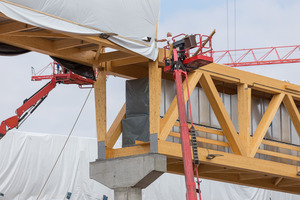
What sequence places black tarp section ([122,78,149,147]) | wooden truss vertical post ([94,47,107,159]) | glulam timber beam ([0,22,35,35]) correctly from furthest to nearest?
black tarp section ([122,78,149,147]) < wooden truss vertical post ([94,47,107,159]) < glulam timber beam ([0,22,35,35])

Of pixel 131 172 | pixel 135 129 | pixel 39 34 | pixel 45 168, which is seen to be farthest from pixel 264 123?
pixel 45 168

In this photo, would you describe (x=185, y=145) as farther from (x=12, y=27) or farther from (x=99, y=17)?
(x=12, y=27)

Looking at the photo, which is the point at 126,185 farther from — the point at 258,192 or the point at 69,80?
the point at 258,192

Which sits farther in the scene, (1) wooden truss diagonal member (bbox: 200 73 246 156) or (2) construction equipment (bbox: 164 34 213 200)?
(1) wooden truss diagonal member (bbox: 200 73 246 156)

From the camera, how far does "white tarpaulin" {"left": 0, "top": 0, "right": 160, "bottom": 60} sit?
2178 cm

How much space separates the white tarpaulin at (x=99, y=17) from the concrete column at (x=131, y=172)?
4.77 meters

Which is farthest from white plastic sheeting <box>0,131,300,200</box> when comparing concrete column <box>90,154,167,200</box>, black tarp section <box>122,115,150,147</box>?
concrete column <box>90,154,167,200</box>

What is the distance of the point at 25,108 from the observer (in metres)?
43.2

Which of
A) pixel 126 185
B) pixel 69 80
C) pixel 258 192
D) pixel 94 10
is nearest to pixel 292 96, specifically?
pixel 126 185

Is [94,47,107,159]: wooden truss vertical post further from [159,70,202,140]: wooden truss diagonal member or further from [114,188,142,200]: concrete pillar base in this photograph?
[159,70,202,140]: wooden truss diagonal member

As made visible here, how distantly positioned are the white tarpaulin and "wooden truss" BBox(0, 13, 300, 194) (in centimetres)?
48

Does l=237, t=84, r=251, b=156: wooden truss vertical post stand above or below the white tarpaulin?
below

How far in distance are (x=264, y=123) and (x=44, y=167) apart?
23403 millimetres

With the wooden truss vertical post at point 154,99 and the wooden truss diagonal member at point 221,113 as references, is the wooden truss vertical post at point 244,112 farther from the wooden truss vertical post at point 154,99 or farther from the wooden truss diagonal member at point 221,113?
the wooden truss vertical post at point 154,99
